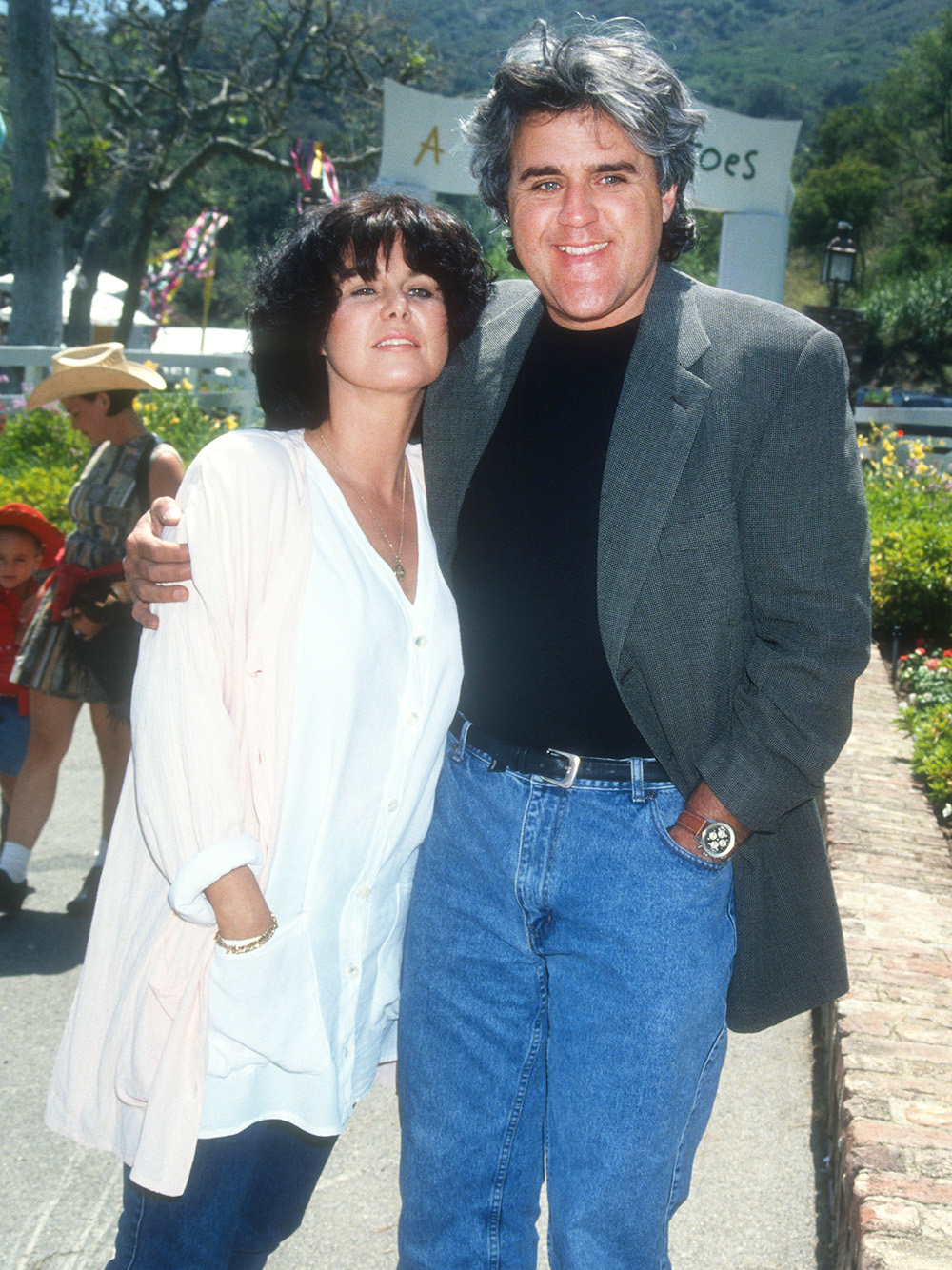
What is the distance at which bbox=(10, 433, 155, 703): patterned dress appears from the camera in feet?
13.9

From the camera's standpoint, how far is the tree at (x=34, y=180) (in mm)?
14211

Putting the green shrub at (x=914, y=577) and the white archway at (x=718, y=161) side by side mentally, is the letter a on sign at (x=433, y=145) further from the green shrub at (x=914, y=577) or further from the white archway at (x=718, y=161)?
the green shrub at (x=914, y=577)

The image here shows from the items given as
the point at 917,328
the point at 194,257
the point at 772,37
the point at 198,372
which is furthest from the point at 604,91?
the point at 772,37

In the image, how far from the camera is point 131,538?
1.89 metres

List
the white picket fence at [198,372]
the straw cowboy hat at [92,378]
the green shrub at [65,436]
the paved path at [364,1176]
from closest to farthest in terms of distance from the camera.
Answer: the paved path at [364,1176] → the straw cowboy hat at [92,378] → the green shrub at [65,436] → the white picket fence at [198,372]

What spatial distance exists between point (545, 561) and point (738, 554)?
297 millimetres

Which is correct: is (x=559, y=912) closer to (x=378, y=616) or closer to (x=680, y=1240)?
(x=378, y=616)

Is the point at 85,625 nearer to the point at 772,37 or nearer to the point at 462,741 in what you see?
the point at 462,741

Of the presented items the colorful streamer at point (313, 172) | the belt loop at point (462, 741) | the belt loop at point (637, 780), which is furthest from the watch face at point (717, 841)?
the colorful streamer at point (313, 172)

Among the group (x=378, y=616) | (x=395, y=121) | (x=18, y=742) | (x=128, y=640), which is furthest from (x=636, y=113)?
(x=395, y=121)

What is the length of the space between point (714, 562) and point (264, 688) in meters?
0.68

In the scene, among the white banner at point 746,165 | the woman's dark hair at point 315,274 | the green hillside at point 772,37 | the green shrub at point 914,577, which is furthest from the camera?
the green hillside at point 772,37

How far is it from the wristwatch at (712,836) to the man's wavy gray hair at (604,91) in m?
1.01

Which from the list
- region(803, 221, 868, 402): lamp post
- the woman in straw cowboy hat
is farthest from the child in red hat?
region(803, 221, 868, 402): lamp post
